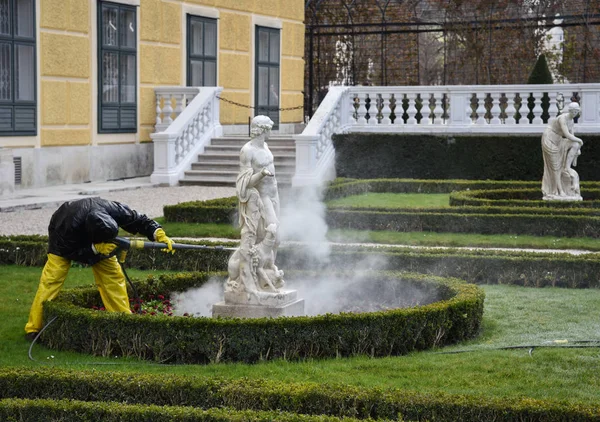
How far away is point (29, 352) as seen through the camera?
A: 8.09 metres

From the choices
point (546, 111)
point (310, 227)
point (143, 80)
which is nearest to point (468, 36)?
point (546, 111)


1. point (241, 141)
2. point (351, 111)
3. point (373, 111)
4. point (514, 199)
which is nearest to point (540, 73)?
point (373, 111)

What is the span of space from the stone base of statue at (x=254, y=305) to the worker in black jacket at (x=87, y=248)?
70cm

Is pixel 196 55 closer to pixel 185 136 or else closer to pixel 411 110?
pixel 185 136

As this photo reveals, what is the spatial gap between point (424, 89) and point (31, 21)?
898cm

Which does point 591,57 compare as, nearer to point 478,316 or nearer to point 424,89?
point 424,89

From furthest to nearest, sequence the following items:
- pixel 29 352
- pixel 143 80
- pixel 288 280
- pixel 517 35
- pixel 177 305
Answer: pixel 517 35, pixel 143 80, pixel 288 280, pixel 177 305, pixel 29 352

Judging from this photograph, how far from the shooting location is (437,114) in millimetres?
24234

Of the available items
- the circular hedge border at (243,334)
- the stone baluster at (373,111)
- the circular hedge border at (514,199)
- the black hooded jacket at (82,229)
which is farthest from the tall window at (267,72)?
the circular hedge border at (243,334)

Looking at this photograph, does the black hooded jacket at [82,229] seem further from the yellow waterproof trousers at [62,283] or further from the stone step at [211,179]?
the stone step at [211,179]

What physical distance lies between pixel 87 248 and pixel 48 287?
481mm

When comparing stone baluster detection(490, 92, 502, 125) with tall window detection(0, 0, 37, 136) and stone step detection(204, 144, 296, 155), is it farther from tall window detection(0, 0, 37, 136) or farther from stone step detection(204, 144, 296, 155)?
tall window detection(0, 0, 37, 136)

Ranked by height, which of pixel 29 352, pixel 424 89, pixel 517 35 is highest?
pixel 517 35

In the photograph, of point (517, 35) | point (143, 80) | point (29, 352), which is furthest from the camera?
point (517, 35)
